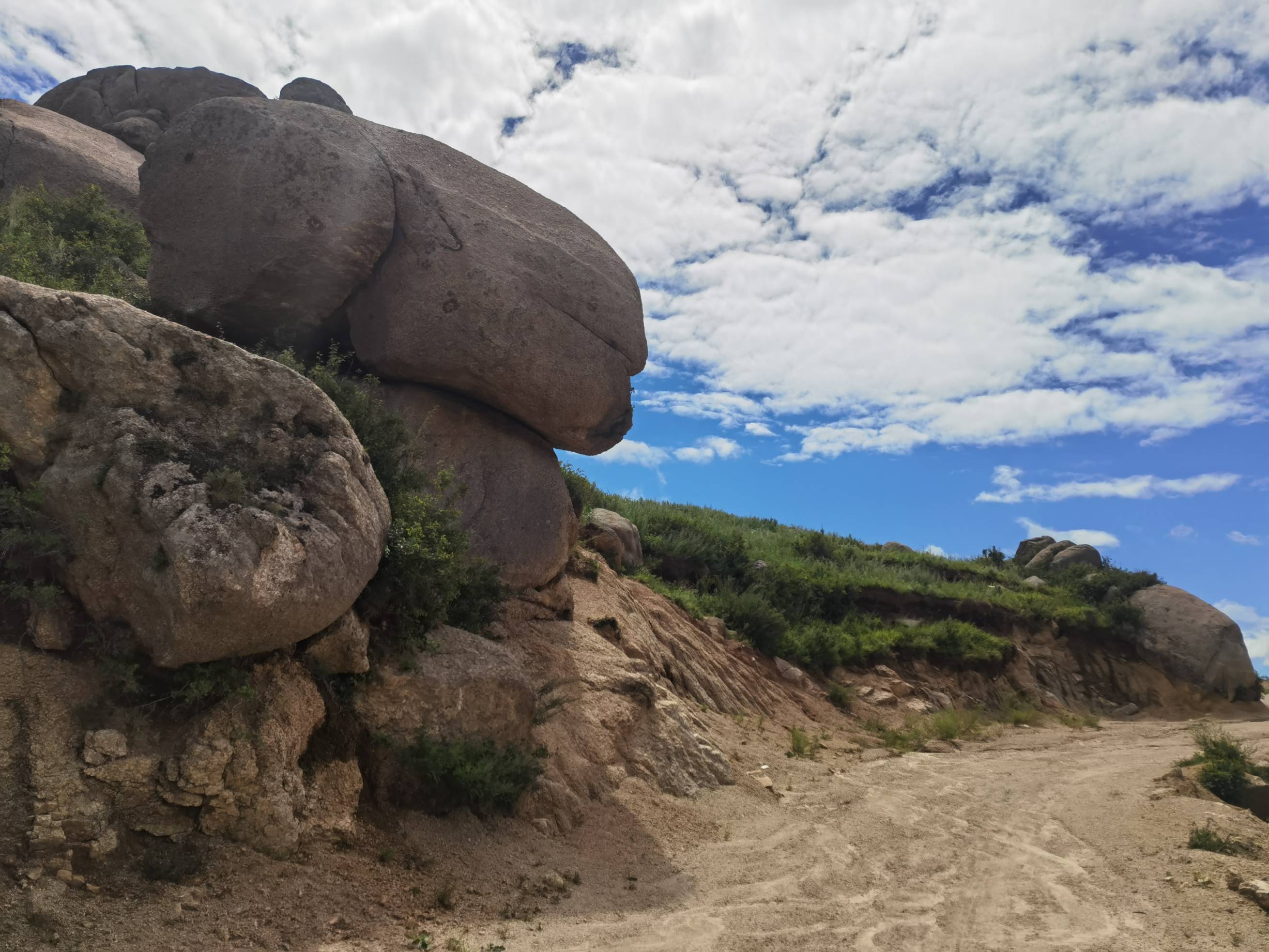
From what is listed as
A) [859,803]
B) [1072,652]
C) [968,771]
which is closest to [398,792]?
[859,803]

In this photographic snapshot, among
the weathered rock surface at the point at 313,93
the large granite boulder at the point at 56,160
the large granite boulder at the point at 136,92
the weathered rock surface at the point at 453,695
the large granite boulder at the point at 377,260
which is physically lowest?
the weathered rock surface at the point at 453,695

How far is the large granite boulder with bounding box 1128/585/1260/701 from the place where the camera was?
67.1 feet

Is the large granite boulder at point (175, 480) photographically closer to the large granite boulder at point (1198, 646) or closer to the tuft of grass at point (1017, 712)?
the tuft of grass at point (1017, 712)

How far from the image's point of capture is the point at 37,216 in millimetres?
12523

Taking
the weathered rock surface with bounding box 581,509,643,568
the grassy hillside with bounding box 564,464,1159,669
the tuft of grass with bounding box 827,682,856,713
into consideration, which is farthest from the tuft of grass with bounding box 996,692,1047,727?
the weathered rock surface with bounding box 581,509,643,568

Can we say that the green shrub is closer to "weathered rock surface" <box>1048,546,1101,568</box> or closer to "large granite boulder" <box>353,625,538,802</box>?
"large granite boulder" <box>353,625,538,802</box>

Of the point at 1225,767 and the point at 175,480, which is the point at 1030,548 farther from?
the point at 175,480

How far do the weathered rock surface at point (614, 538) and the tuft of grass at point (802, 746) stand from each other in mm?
3939

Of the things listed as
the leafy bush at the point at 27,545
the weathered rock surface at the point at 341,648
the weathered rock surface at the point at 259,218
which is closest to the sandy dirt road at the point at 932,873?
the weathered rock surface at the point at 341,648

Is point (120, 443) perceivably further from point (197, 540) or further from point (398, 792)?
point (398, 792)

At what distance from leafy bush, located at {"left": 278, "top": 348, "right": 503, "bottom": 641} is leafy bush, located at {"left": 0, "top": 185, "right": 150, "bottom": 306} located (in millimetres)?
2441

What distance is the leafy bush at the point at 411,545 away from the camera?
22.0 ft

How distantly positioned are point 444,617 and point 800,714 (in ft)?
27.2

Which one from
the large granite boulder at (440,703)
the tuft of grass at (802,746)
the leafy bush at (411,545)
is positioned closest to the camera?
the large granite boulder at (440,703)
